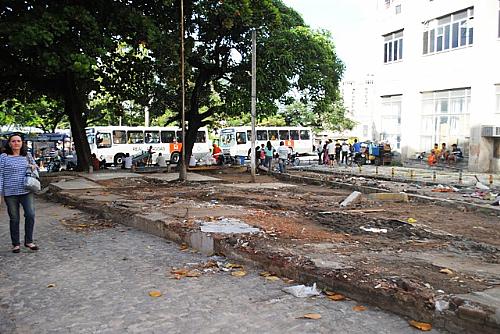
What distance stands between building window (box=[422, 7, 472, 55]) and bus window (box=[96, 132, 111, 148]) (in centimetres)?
2002

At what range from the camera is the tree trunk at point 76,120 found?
20266mm

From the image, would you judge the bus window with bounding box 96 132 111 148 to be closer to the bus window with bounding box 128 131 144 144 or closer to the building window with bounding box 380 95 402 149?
the bus window with bounding box 128 131 144 144

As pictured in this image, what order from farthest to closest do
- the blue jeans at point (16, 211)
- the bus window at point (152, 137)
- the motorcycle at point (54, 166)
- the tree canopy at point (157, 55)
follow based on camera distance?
1. the bus window at point (152, 137)
2. the motorcycle at point (54, 166)
3. the tree canopy at point (157, 55)
4. the blue jeans at point (16, 211)

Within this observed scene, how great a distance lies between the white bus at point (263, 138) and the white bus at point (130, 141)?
234 centimetres

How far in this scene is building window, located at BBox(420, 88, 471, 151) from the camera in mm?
23891

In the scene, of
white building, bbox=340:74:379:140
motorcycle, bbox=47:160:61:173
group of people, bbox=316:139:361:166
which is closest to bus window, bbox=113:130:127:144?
motorcycle, bbox=47:160:61:173

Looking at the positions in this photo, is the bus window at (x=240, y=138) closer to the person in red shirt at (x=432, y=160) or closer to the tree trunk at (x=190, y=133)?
the tree trunk at (x=190, y=133)

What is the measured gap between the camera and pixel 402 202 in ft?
40.3

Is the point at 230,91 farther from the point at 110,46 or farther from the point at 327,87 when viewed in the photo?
the point at 110,46

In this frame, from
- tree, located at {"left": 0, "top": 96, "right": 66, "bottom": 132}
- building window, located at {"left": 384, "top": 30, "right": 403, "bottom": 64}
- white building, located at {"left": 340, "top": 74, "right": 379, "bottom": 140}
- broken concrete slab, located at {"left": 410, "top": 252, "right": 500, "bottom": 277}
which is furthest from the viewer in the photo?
white building, located at {"left": 340, "top": 74, "right": 379, "bottom": 140}

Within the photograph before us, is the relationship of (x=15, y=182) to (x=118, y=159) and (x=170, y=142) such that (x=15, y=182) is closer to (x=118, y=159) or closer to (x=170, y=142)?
(x=118, y=159)

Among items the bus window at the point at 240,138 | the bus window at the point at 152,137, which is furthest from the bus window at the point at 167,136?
the bus window at the point at 240,138

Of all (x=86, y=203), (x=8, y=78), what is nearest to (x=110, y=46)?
(x=8, y=78)

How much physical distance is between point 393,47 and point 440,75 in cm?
449
